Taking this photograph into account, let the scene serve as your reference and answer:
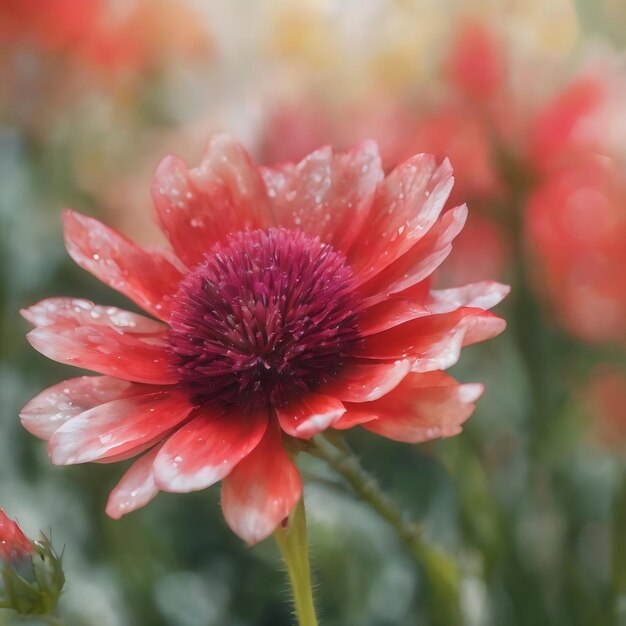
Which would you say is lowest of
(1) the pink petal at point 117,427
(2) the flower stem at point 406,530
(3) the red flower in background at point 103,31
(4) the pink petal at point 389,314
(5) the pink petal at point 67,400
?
(2) the flower stem at point 406,530

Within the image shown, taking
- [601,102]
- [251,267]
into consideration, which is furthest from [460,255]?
[251,267]

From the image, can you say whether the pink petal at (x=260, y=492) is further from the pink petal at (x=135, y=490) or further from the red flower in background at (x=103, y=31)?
the red flower in background at (x=103, y=31)

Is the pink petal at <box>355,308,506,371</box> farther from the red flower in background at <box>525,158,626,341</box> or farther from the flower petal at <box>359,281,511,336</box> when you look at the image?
the red flower in background at <box>525,158,626,341</box>

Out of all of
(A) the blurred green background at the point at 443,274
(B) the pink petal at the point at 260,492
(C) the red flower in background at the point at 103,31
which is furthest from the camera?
(C) the red flower in background at the point at 103,31

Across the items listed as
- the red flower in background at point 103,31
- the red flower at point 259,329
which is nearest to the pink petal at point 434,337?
the red flower at point 259,329

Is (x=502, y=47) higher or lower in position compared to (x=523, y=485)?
higher

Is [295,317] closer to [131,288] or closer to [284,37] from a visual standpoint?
[131,288]

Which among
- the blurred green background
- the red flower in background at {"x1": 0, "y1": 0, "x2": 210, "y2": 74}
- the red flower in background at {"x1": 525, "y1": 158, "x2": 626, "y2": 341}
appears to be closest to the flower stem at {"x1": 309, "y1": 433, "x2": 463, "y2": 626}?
the blurred green background
